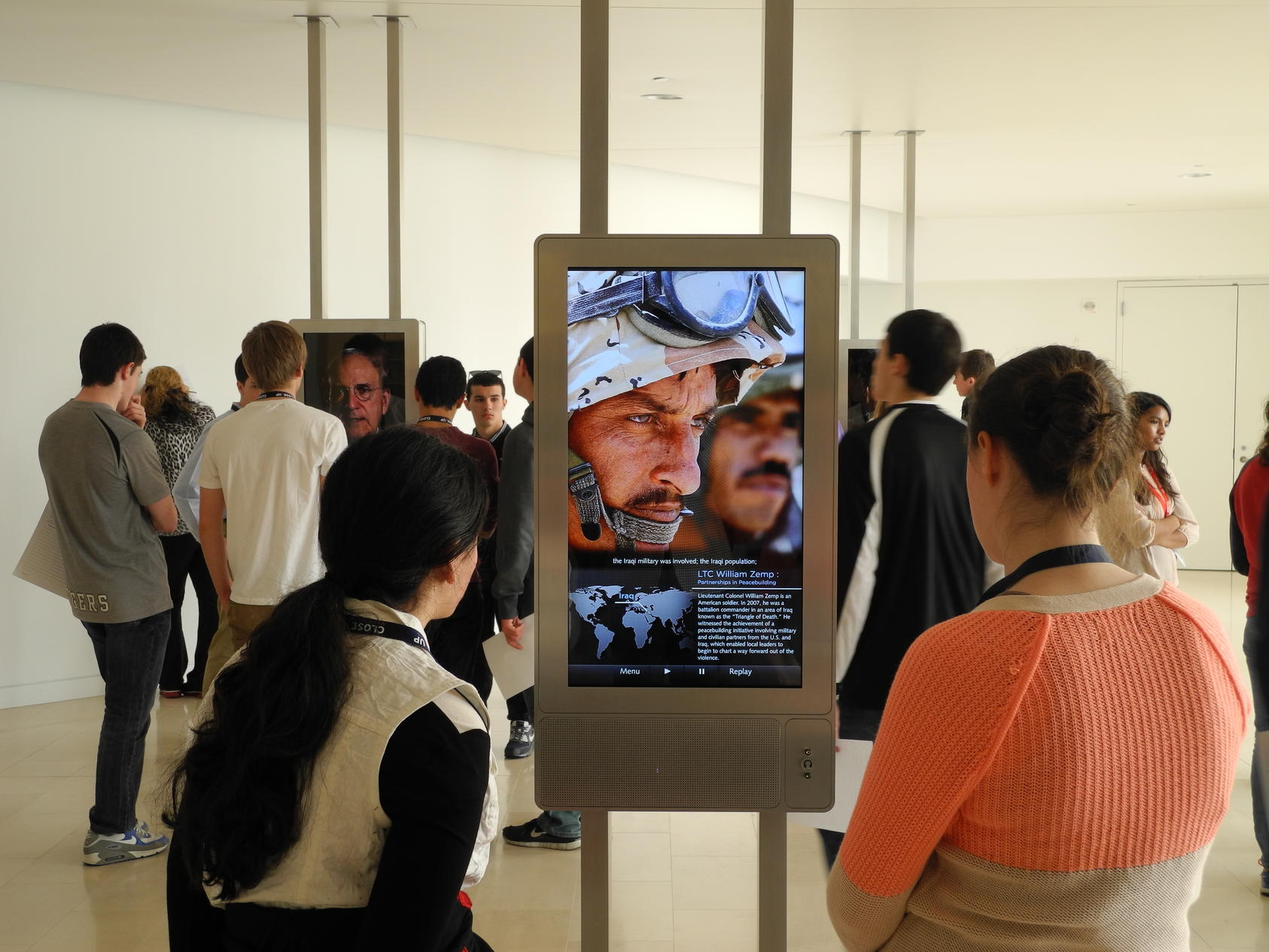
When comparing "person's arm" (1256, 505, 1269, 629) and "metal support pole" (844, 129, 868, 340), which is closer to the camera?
"person's arm" (1256, 505, 1269, 629)

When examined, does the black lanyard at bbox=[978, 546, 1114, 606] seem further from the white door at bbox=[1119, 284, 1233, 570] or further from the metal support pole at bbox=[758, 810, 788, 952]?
the white door at bbox=[1119, 284, 1233, 570]

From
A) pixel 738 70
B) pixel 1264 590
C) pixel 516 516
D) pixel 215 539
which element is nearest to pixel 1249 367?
pixel 738 70

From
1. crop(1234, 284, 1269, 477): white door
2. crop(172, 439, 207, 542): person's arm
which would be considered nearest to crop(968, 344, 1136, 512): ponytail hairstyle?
crop(172, 439, 207, 542): person's arm

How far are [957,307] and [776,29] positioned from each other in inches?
399

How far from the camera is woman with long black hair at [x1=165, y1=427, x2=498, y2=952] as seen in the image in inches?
47.0

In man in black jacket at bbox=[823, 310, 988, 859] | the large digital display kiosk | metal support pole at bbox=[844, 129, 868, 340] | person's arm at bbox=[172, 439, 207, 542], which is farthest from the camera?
metal support pole at bbox=[844, 129, 868, 340]

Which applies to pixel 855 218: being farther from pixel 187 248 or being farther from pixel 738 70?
pixel 187 248

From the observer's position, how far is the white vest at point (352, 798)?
47.6 inches

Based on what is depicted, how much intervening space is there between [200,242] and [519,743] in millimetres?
3619

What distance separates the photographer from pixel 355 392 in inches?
167

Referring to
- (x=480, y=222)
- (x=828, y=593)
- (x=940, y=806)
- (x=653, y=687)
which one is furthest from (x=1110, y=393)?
(x=480, y=222)

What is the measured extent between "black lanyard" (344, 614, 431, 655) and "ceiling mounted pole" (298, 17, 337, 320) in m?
3.36

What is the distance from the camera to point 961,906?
46.9 inches

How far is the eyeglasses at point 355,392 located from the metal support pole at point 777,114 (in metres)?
2.49
